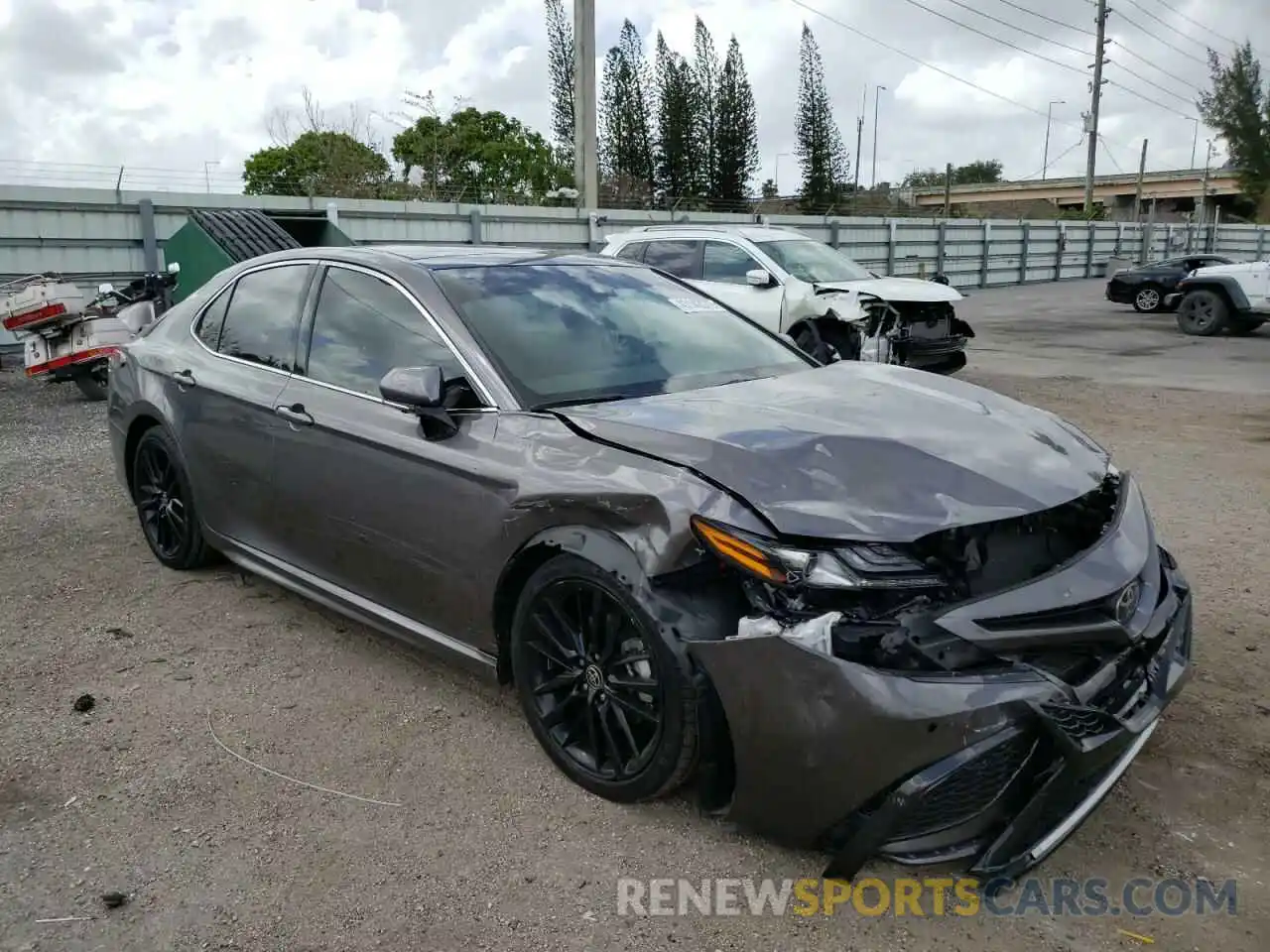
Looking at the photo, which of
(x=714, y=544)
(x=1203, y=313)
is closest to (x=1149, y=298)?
(x=1203, y=313)

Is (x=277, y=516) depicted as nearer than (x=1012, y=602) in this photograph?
No

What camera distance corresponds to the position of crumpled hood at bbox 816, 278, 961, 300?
414 inches

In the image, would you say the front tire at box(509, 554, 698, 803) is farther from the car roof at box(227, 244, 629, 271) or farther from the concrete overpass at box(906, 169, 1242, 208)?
the concrete overpass at box(906, 169, 1242, 208)

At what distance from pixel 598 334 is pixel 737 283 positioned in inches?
302

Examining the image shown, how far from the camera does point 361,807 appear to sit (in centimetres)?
298

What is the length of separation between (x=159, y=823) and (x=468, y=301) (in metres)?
1.89

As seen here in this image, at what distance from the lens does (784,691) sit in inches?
93.9

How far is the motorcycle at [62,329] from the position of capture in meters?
9.86

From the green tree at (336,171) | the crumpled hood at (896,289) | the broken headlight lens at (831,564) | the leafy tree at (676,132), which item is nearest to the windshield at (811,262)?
the crumpled hood at (896,289)

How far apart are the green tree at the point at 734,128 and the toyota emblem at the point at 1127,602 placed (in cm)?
5885

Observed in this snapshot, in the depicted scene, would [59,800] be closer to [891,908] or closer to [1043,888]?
[891,908]

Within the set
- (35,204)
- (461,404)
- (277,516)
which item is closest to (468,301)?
(461,404)

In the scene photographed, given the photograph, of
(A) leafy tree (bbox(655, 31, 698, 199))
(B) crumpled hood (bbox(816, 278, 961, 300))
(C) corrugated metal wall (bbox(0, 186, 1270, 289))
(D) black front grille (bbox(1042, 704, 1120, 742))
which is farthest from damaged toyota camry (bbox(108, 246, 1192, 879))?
(A) leafy tree (bbox(655, 31, 698, 199))

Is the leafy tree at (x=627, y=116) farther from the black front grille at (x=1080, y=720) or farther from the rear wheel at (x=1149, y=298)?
the black front grille at (x=1080, y=720)
